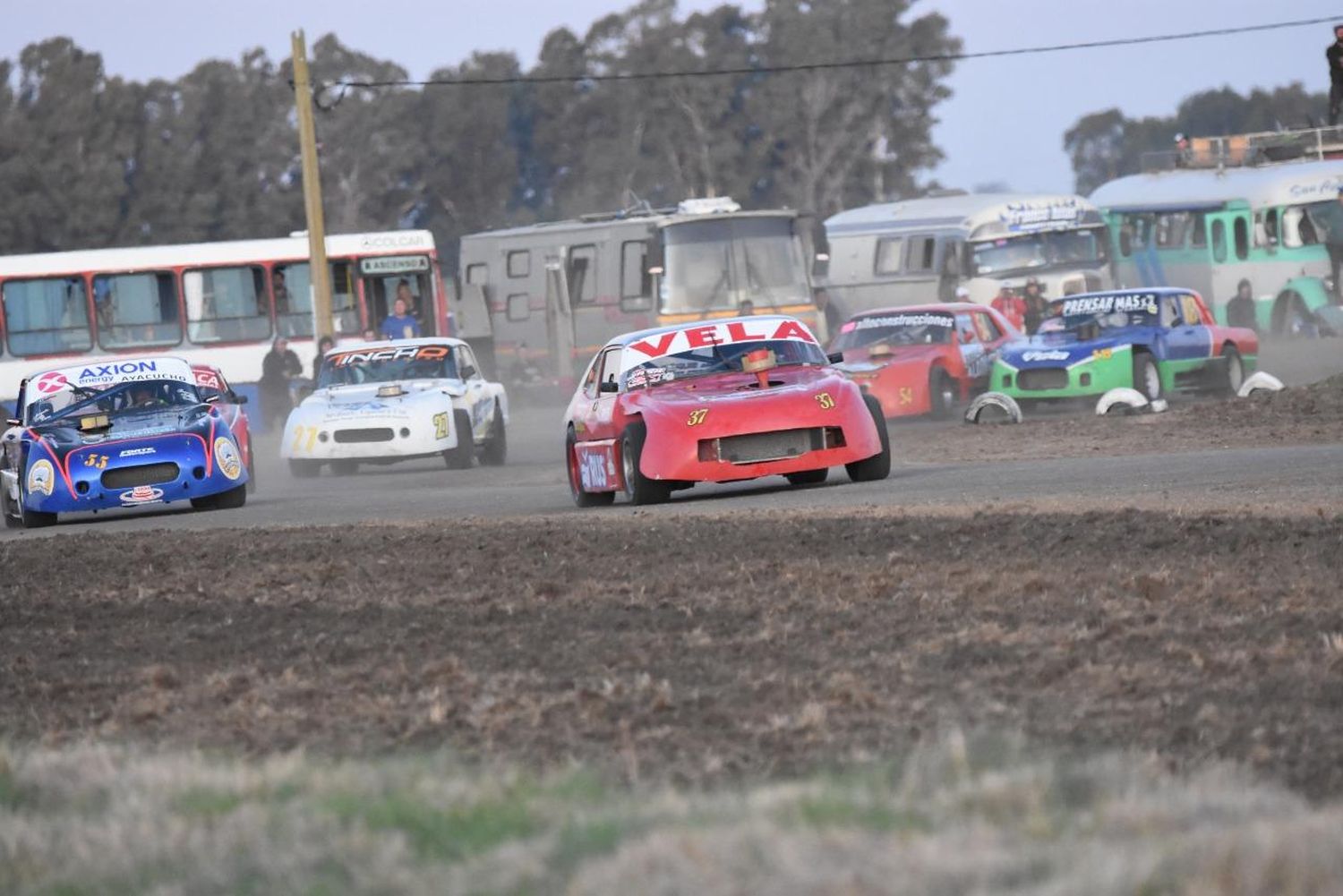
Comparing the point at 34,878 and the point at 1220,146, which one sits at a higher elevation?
the point at 1220,146

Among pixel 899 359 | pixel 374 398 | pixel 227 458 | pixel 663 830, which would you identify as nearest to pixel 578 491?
pixel 227 458

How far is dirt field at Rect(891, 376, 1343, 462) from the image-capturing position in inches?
810

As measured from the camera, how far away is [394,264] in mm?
38000

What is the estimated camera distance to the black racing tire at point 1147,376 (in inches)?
1022

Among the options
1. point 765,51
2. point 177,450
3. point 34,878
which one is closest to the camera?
point 34,878

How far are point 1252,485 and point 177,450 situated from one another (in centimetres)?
863

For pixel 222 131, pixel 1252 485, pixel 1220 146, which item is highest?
pixel 222 131

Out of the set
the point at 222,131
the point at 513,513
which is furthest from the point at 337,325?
the point at 222,131

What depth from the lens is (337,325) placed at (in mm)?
37500

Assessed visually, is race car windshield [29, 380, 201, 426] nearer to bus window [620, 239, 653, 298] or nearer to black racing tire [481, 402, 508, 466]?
black racing tire [481, 402, 508, 466]

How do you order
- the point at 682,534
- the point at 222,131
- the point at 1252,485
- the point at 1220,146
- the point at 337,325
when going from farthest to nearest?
the point at 222,131 < the point at 1220,146 < the point at 337,325 < the point at 1252,485 < the point at 682,534

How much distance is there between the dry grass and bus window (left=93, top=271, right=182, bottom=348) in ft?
99.4

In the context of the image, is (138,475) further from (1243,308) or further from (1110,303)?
(1243,308)

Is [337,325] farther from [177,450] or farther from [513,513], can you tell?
[513,513]
